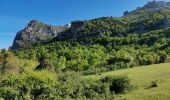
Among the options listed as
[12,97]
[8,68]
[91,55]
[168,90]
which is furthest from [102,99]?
[91,55]

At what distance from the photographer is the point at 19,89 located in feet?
222

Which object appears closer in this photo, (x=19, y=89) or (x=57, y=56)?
(x=19, y=89)

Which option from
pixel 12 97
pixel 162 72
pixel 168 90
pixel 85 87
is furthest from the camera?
pixel 162 72

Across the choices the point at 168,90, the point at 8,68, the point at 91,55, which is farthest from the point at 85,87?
the point at 91,55

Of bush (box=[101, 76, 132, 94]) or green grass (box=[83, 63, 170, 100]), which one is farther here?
bush (box=[101, 76, 132, 94])

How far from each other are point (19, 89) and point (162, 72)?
2729 centimetres

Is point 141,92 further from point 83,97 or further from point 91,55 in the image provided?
point 91,55

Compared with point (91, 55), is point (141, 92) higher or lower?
lower

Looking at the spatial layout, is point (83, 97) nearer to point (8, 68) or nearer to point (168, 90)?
point (168, 90)

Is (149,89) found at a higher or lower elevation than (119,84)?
lower

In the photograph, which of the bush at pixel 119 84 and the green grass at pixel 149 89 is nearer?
the green grass at pixel 149 89

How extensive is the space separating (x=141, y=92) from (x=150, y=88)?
2741 millimetres

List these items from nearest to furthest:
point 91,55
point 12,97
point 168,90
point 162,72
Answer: point 168,90 → point 12,97 → point 162,72 → point 91,55

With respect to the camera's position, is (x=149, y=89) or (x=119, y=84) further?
(x=119, y=84)
